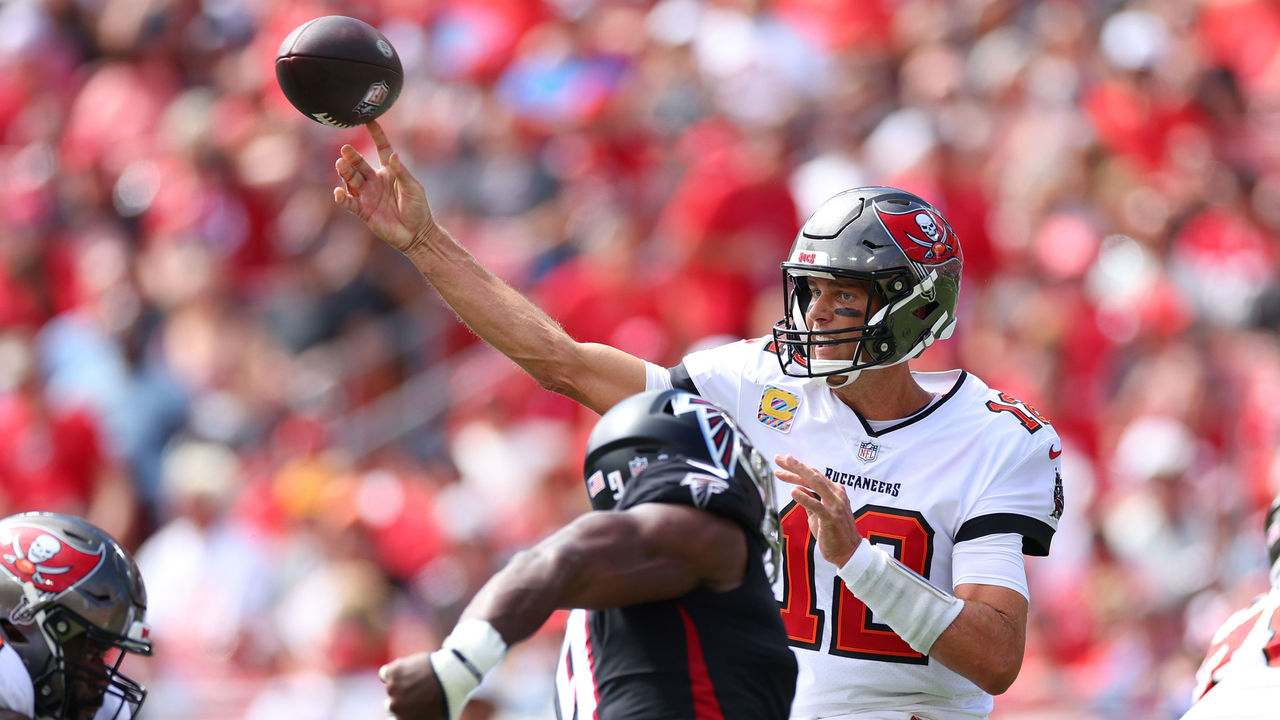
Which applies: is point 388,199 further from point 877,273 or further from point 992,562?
point 992,562

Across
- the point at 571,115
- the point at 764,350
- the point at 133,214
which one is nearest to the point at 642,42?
the point at 571,115

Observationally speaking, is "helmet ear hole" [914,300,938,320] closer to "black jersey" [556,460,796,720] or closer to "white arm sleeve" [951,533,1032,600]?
"white arm sleeve" [951,533,1032,600]

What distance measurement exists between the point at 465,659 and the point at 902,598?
5.55 ft

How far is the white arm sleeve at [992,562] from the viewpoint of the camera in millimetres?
4797

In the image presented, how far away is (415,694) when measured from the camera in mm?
3254

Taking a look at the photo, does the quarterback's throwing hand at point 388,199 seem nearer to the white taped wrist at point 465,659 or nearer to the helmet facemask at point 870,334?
the helmet facemask at point 870,334

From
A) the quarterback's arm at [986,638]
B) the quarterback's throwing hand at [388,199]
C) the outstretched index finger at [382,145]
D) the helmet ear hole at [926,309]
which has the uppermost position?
the outstretched index finger at [382,145]

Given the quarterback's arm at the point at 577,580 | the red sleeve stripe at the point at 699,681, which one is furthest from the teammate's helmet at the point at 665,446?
the red sleeve stripe at the point at 699,681

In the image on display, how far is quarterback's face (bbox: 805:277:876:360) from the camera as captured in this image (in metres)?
5.09

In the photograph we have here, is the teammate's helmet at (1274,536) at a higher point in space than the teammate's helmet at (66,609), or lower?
lower

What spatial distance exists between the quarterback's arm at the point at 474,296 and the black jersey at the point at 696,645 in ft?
4.82

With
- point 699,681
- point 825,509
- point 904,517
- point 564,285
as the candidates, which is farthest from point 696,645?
point 564,285

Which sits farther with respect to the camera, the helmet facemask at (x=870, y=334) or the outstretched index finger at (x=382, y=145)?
the outstretched index finger at (x=382, y=145)

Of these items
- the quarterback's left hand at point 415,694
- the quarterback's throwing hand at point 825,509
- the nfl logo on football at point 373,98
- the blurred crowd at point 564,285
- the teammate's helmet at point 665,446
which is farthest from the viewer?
the blurred crowd at point 564,285
